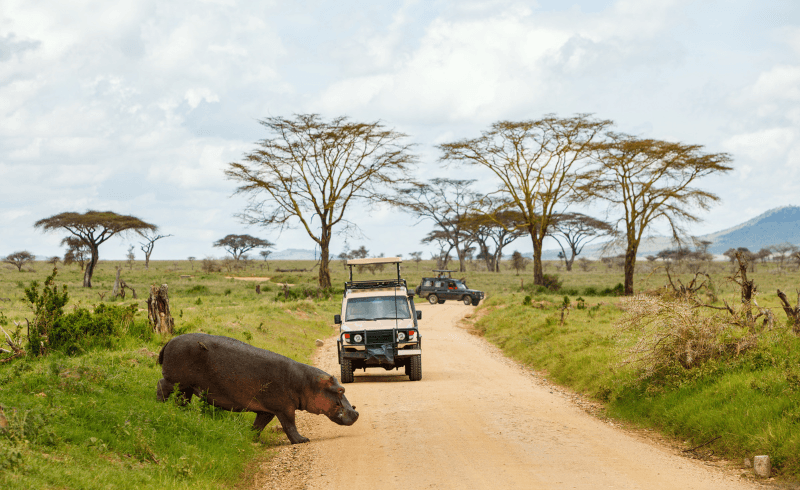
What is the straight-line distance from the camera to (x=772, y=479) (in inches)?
279

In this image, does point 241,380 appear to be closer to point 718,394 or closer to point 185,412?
point 185,412

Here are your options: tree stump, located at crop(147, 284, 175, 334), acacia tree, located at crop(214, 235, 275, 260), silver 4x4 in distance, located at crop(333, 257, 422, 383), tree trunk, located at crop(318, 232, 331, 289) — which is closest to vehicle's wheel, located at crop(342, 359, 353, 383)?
silver 4x4 in distance, located at crop(333, 257, 422, 383)

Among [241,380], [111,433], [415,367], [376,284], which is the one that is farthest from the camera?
[376,284]

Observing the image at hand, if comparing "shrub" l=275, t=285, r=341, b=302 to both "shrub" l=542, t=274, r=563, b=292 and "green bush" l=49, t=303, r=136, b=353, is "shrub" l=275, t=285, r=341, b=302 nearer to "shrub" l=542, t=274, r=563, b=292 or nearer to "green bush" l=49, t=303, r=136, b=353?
"shrub" l=542, t=274, r=563, b=292

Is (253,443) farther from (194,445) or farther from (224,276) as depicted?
(224,276)

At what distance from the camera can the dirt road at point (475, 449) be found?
6.91 metres

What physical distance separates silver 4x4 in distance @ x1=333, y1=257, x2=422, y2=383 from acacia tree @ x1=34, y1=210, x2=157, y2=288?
38.0m

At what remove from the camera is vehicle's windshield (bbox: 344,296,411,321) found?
14.5 meters

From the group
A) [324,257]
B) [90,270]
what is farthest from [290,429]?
[90,270]

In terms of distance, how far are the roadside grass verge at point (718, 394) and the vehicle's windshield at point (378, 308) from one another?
3876 millimetres

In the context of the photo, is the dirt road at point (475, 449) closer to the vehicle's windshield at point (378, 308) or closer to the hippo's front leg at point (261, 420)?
the hippo's front leg at point (261, 420)

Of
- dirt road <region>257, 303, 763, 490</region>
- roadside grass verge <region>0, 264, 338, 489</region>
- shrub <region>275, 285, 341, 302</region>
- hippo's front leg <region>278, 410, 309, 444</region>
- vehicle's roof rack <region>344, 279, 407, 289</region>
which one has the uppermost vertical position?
vehicle's roof rack <region>344, 279, 407, 289</region>

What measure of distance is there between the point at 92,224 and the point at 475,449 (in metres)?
48.2

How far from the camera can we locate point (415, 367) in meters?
14.1
